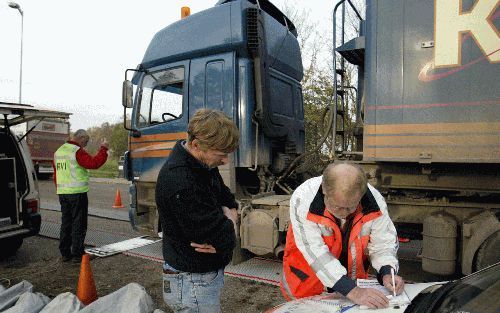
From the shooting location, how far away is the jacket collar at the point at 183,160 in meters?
1.95

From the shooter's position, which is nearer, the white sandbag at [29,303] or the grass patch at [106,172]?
the white sandbag at [29,303]

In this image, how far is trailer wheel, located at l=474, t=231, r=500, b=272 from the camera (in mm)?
3721

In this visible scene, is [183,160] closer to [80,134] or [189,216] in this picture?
[189,216]

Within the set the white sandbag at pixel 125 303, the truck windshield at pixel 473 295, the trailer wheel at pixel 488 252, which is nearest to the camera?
the truck windshield at pixel 473 295

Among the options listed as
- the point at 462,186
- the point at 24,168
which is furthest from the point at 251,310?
the point at 24,168

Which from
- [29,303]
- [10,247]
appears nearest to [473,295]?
[29,303]

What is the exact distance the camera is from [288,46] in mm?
6109

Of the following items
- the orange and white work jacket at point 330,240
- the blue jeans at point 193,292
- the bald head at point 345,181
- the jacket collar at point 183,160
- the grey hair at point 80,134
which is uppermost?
the grey hair at point 80,134

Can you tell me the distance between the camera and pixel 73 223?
5500 mm

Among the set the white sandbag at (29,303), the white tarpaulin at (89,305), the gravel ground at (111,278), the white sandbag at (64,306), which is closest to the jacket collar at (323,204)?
the white tarpaulin at (89,305)

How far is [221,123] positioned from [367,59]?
2.59m

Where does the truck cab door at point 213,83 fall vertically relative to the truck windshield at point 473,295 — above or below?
above

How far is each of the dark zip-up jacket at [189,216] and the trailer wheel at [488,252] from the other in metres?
2.81

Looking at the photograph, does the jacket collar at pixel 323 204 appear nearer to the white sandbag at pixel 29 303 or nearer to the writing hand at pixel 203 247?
the writing hand at pixel 203 247
